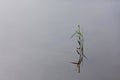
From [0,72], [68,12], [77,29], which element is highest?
[68,12]

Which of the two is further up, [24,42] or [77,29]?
[77,29]

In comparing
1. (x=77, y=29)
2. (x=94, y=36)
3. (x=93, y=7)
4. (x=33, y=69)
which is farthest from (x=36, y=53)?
(x=93, y=7)

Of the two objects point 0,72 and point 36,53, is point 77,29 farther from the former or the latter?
point 0,72

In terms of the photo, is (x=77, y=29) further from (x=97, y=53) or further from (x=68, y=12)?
(x=97, y=53)

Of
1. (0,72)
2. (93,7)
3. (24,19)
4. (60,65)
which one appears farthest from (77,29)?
(0,72)

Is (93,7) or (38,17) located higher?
(93,7)

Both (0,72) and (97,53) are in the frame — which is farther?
(97,53)
